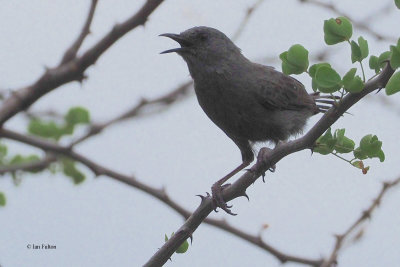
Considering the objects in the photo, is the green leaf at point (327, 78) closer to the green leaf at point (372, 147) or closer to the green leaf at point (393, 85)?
the green leaf at point (393, 85)

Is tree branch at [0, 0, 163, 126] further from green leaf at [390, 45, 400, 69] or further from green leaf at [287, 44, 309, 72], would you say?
green leaf at [390, 45, 400, 69]

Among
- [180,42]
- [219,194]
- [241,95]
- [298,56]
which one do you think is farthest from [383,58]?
[180,42]

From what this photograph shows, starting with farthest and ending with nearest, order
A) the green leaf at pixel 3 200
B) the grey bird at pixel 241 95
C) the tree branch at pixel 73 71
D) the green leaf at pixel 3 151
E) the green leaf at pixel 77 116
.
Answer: the grey bird at pixel 241 95 → the green leaf at pixel 3 151 → the green leaf at pixel 77 116 → the green leaf at pixel 3 200 → the tree branch at pixel 73 71

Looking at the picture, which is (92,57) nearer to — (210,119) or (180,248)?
(180,248)

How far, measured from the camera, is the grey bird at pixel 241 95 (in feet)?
17.6

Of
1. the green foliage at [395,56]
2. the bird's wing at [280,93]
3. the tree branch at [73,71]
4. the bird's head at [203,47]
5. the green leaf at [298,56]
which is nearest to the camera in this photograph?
the green foliage at [395,56]

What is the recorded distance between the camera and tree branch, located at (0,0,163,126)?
3271 mm

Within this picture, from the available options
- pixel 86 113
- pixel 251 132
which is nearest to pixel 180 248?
pixel 86 113

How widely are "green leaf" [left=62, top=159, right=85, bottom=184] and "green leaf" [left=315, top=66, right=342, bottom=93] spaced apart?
211 centimetres

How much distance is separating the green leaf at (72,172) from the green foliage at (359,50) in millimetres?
2228

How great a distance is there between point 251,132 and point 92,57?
2364 millimetres

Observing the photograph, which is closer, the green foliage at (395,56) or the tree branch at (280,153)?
the green foliage at (395,56)

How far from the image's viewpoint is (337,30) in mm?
2605

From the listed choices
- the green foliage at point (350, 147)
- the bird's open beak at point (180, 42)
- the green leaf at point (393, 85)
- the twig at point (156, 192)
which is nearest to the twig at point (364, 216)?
the twig at point (156, 192)
